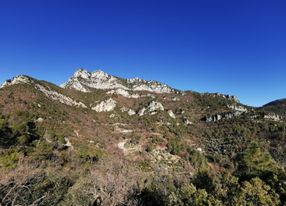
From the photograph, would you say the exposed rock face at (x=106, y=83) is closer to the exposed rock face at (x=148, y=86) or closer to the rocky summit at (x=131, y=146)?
the exposed rock face at (x=148, y=86)

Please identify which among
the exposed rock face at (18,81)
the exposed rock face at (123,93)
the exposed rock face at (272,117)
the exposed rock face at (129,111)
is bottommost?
the exposed rock face at (272,117)

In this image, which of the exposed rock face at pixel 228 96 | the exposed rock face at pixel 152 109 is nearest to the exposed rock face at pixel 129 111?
the exposed rock face at pixel 152 109

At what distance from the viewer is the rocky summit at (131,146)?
2464 cm

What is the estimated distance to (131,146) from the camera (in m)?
85.1

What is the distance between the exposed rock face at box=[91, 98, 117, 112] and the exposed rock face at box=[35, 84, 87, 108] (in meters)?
5.27

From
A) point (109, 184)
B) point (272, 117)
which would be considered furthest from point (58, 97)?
point (109, 184)

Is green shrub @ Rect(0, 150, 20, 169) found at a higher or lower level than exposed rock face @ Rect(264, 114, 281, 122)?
lower

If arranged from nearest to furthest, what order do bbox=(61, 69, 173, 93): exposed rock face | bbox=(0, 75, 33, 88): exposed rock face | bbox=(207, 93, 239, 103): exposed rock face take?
bbox=(0, 75, 33, 88): exposed rock face
bbox=(61, 69, 173, 93): exposed rock face
bbox=(207, 93, 239, 103): exposed rock face

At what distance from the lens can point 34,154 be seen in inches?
1545

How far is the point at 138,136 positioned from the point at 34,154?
183 ft

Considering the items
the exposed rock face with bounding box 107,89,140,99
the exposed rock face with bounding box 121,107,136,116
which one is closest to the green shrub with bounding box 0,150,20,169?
the exposed rock face with bounding box 121,107,136,116

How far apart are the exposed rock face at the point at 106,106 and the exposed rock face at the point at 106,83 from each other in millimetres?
16507

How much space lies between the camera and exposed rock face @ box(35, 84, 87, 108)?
101675mm

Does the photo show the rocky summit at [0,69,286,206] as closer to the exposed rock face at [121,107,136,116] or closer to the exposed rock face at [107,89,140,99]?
the exposed rock face at [121,107,136,116]
